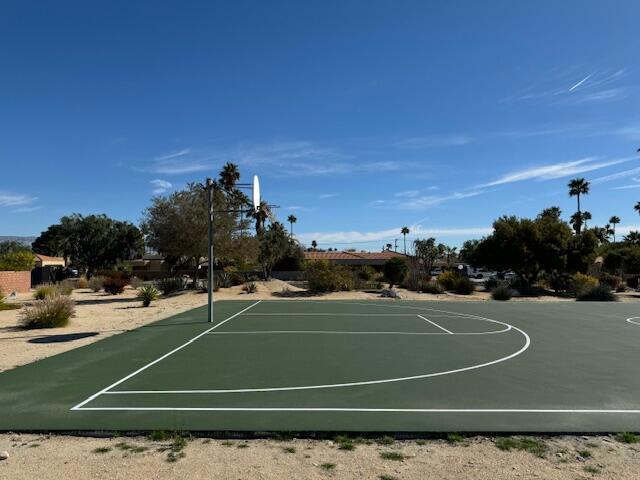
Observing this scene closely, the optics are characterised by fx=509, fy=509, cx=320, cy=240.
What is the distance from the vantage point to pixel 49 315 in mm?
17516

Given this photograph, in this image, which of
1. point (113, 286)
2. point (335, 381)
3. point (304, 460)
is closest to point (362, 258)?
point (113, 286)

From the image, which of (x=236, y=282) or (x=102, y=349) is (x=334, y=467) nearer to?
(x=102, y=349)

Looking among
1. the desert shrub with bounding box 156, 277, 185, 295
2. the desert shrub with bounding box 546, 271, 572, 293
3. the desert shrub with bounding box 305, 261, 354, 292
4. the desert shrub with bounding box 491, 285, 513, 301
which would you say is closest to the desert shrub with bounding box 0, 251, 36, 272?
the desert shrub with bounding box 156, 277, 185, 295

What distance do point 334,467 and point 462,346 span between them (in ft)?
29.5

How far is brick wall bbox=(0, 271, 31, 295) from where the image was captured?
3556 centimetres

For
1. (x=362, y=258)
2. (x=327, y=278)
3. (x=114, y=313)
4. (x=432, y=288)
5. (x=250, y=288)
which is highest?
(x=362, y=258)

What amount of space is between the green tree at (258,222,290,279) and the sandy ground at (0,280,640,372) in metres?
12.8

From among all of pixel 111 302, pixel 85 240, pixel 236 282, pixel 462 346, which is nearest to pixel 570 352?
pixel 462 346

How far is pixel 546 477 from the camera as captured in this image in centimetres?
520

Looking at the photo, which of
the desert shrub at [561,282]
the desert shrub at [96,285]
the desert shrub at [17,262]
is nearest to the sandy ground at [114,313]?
the desert shrub at [96,285]

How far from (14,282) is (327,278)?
22828 mm

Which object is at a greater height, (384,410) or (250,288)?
(250,288)

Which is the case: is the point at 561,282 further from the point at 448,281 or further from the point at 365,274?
Result: the point at 365,274

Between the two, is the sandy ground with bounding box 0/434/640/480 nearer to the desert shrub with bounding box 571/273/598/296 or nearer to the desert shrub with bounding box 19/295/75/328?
the desert shrub with bounding box 19/295/75/328
